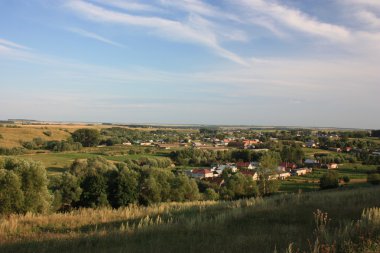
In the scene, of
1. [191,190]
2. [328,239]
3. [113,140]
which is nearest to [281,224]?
[328,239]

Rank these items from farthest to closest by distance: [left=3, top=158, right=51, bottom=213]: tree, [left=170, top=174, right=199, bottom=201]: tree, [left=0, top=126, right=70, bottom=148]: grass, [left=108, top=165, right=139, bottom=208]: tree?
[left=0, top=126, right=70, bottom=148]: grass → [left=170, top=174, right=199, bottom=201]: tree → [left=108, top=165, right=139, bottom=208]: tree → [left=3, top=158, right=51, bottom=213]: tree

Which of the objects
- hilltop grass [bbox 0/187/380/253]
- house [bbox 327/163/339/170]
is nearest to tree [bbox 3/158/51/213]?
hilltop grass [bbox 0/187/380/253]

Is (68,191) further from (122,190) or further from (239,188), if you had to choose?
(239,188)

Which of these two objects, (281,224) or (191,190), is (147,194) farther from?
(281,224)

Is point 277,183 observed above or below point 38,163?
below

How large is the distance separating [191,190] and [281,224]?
31.9 meters

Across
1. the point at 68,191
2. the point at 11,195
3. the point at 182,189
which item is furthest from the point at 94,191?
the point at 11,195

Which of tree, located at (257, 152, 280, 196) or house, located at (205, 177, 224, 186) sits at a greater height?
tree, located at (257, 152, 280, 196)

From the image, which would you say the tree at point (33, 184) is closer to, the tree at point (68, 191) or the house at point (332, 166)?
the tree at point (68, 191)

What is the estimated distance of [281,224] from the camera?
8180mm

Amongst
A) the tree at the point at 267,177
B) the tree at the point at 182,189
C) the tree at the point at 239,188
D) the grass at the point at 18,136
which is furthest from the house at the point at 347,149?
the grass at the point at 18,136

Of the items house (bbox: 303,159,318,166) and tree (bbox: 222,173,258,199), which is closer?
tree (bbox: 222,173,258,199)

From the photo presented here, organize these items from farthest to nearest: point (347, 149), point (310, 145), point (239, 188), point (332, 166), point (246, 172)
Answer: point (310, 145) < point (347, 149) < point (332, 166) < point (246, 172) < point (239, 188)

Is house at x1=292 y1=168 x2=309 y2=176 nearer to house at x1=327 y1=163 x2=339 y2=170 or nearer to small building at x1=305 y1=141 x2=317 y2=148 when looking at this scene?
house at x1=327 y1=163 x2=339 y2=170
